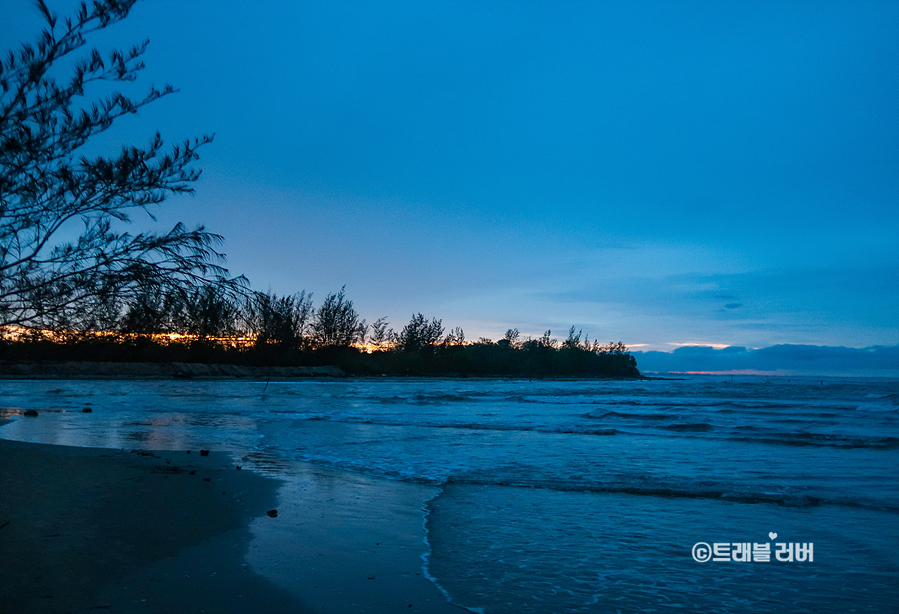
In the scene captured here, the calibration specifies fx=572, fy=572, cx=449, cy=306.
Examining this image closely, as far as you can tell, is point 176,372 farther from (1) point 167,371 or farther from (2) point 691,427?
(2) point 691,427

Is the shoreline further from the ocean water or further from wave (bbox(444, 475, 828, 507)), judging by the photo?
wave (bbox(444, 475, 828, 507))

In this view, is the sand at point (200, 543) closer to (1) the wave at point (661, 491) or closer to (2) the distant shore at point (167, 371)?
(1) the wave at point (661, 491)

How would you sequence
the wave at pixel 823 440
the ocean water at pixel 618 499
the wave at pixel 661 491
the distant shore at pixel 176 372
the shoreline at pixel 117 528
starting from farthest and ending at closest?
the distant shore at pixel 176 372 < the wave at pixel 823 440 < the wave at pixel 661 491 < the ocean water at pixel 618 499 < the shoreline at pixel 117 528

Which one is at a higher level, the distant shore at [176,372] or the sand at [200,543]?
the sand at [200,543]

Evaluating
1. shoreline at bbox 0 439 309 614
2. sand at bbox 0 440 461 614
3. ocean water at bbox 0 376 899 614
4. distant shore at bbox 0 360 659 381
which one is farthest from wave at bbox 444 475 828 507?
distant shore at bbox 0 360 659 381

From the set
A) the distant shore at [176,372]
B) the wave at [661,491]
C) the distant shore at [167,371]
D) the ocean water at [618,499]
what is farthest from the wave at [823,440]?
the distant shore at [167,371]

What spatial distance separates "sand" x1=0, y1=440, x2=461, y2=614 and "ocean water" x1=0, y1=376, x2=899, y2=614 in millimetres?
441

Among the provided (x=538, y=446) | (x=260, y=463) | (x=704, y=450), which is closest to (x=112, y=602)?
(x=260, y=463)

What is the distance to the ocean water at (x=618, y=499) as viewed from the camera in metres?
3.85

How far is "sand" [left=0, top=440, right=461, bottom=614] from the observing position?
10.9 feet

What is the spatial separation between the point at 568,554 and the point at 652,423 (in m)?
13.7

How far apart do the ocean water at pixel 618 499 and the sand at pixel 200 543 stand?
44 cm

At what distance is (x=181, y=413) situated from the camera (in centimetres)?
1866

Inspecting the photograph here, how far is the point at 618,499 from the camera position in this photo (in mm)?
6758
